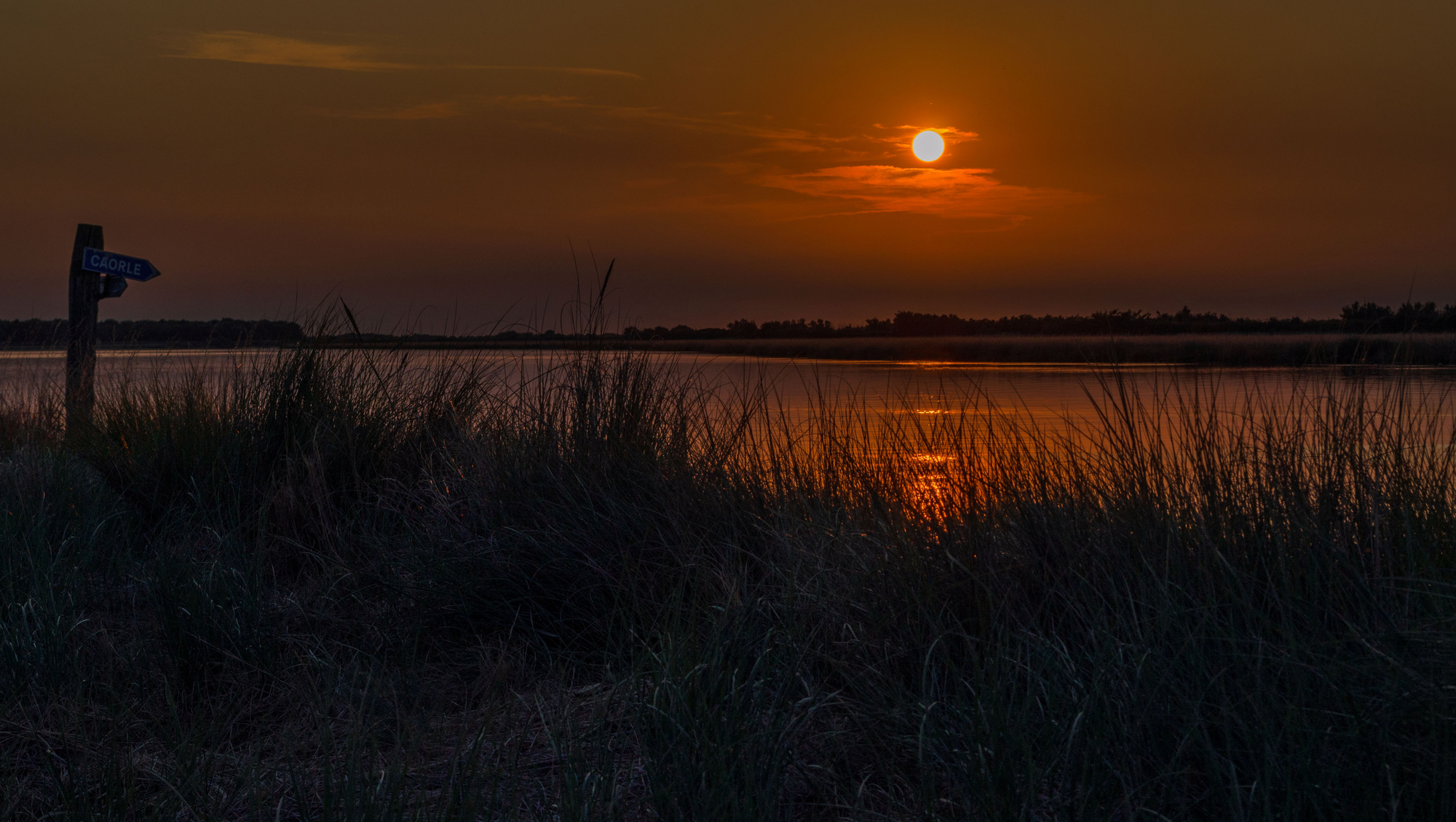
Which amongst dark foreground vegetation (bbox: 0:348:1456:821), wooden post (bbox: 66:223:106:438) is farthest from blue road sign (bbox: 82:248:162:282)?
dark foreground vegetation (bbox: 0:348:1456:821)

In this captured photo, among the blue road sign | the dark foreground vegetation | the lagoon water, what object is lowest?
the dark foreground vegetation

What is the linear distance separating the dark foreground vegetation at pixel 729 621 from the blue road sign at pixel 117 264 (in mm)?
3869

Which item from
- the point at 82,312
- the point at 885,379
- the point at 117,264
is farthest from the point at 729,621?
the point at 82,312

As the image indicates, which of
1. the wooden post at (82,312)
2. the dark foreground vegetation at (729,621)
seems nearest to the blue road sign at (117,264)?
the wooden post at (82,312)

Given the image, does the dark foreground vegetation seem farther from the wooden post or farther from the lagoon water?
the wooden post

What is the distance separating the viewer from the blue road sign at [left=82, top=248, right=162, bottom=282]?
7.82 meters

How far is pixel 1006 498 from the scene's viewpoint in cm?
338

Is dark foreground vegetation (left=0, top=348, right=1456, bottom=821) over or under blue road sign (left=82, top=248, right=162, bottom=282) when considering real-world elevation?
under

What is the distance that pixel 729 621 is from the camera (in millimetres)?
2734

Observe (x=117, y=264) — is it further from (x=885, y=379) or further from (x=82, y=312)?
(x=885, y=379)

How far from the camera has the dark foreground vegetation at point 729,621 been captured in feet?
6.31

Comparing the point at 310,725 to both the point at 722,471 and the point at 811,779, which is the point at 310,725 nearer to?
the point at 811,779

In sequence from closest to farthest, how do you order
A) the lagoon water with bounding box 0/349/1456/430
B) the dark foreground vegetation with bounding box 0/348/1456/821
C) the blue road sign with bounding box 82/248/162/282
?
the dark foreground vegetation with bounding box 0/348/1456/821 < the lagoon water with bounding box 0/349/1456/430 < the blue road sign with bounding box 82/248/162/282

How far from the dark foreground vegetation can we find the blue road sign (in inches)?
152
